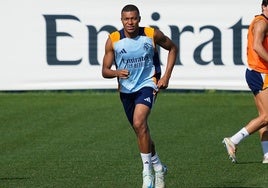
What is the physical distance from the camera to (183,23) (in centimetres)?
2328

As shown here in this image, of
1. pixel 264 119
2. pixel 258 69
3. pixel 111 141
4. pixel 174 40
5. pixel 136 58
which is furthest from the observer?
pixel 174 40

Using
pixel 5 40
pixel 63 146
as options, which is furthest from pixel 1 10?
pixel 63 146

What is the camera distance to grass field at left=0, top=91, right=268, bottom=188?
508 inches

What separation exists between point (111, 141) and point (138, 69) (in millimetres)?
4826

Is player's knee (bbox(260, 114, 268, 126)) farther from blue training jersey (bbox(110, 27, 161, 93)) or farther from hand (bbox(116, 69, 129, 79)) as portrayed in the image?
hand (bbox(116, 69, 129, 79))

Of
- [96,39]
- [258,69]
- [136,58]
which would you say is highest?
[136,58]

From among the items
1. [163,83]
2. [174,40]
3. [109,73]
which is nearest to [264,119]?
[163,83]

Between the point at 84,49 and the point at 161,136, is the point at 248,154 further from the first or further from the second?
the point at 84,49

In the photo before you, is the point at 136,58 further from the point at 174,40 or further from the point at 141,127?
the point at 174,40

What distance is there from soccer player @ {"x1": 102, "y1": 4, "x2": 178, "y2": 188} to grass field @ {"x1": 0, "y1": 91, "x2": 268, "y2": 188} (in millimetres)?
601

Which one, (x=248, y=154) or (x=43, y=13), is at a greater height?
(x=43, y=13)

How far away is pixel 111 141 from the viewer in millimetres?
→ 16750

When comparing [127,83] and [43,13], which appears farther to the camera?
[43,13]

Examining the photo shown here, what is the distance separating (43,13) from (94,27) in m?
A: 1.13
